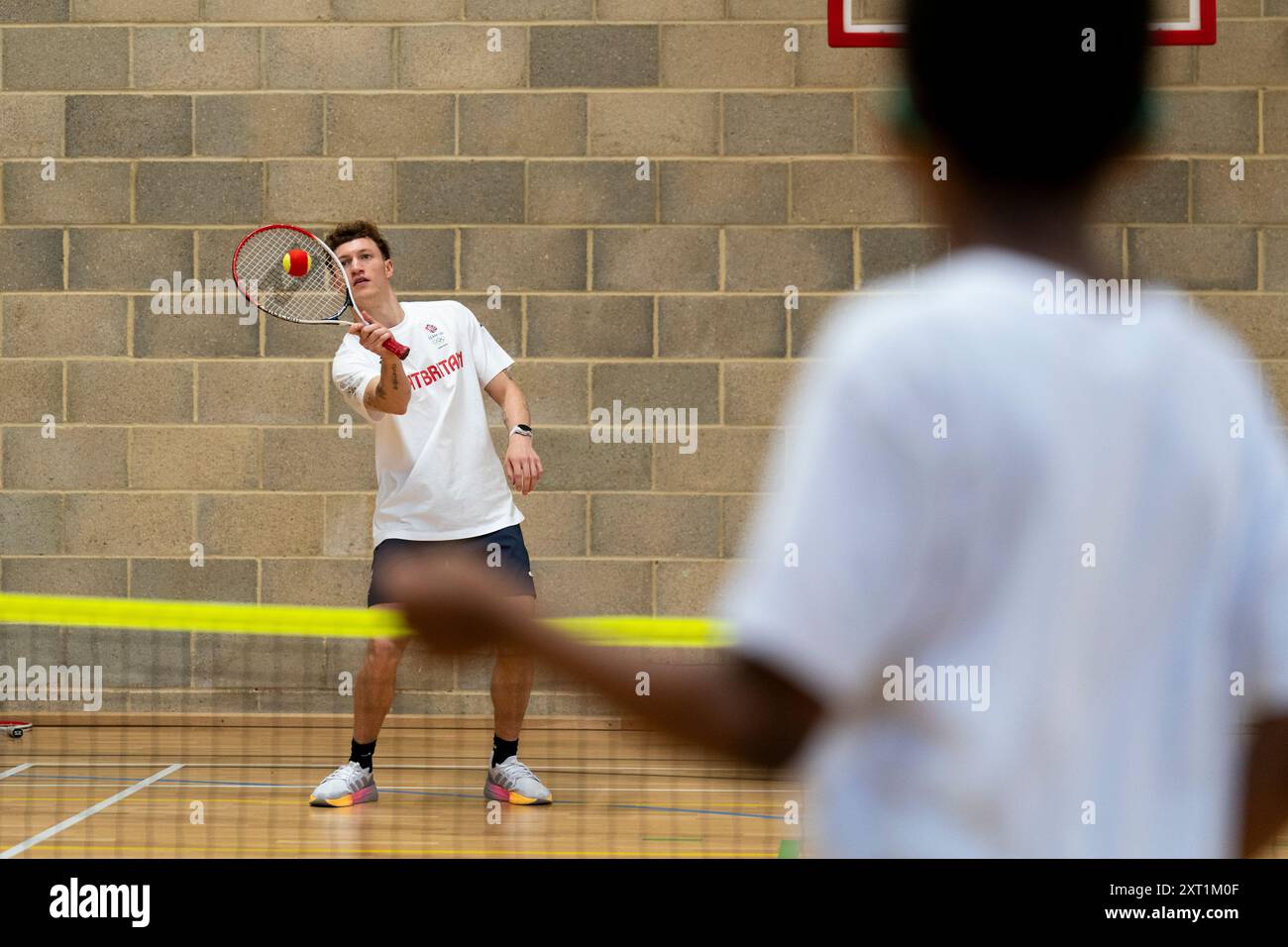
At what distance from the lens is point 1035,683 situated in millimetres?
950

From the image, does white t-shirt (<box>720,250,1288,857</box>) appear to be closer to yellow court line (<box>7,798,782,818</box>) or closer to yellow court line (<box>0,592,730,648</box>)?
yellow court line (<box>0,592,730,648</box>)

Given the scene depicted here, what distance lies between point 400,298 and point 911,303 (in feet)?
19.6

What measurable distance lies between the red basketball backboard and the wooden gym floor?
2.53m

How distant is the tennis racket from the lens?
532 cm

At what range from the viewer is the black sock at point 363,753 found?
5.10 m

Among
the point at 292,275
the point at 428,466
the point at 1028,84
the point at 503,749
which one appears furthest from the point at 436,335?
the point at 1028,84

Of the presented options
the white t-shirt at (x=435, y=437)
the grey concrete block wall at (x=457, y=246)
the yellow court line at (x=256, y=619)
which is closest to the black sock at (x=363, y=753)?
the white t-shirt at (x=435, y=437)

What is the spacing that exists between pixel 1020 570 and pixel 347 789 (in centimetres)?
441

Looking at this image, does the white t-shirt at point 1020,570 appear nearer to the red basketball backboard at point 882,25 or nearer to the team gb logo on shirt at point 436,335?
the red basketball backboard at point 882,25

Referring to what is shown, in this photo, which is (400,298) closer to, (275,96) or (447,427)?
(275,96)

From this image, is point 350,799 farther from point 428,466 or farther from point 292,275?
point 292,275

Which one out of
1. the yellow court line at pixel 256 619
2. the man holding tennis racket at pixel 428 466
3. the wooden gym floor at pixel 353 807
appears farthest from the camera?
the man holding tennis racket at pixel 428 466

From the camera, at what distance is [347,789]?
16.7 ft
